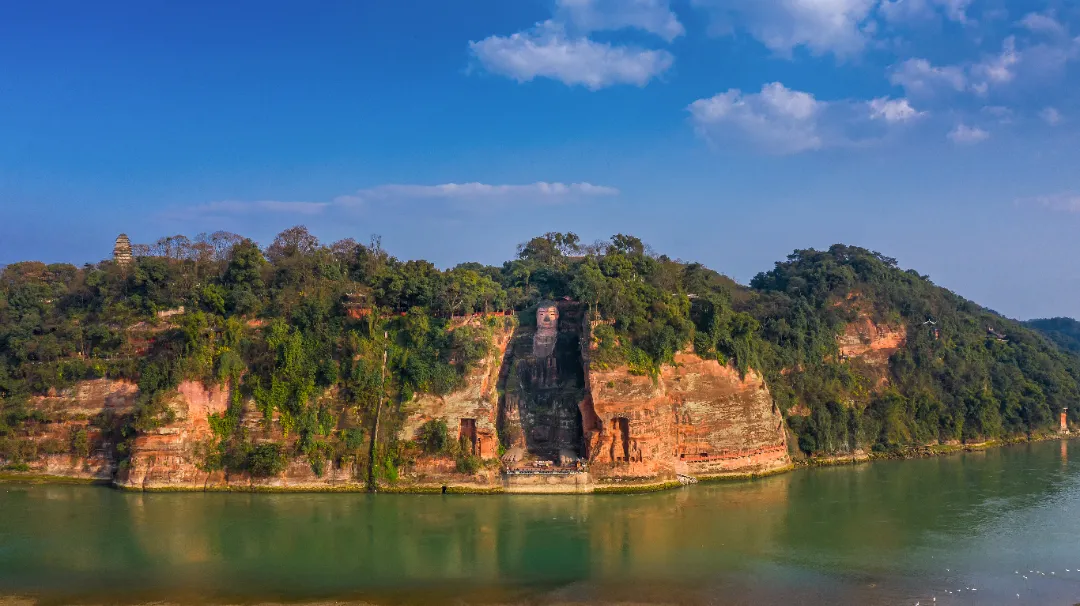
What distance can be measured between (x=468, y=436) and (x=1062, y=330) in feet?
266

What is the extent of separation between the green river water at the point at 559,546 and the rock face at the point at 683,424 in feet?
5.05

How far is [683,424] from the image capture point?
31953mm

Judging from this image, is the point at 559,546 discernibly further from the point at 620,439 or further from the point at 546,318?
the point at 546,318

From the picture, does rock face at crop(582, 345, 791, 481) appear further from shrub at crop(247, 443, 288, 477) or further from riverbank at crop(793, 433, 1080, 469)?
shrub at crop(247, 443, 288, 477)

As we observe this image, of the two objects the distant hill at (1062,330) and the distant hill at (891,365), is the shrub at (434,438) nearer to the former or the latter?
the distant hill at (891,365)

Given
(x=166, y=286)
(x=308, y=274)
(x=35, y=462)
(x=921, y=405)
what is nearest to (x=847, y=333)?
(x=921, y=405)

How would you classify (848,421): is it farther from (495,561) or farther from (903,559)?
(495,561)

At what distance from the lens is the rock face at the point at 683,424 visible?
98.3ft

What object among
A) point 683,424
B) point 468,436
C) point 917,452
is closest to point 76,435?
point 468,436

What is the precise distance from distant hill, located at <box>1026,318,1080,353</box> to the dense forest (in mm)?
34517

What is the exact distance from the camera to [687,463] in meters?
31.8

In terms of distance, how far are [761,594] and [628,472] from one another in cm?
1101

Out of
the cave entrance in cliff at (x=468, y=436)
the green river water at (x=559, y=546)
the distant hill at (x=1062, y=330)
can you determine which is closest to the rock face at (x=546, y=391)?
the cave entrance in cliff at (x=468, y=436)

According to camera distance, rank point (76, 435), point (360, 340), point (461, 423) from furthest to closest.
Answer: point (360, 340) → point (461, 423) → point (76, 435)
